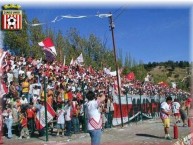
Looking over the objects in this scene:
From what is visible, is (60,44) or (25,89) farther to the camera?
(60,44)

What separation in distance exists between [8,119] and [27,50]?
19527 mm

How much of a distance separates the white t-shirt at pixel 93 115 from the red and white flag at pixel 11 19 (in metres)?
4.92

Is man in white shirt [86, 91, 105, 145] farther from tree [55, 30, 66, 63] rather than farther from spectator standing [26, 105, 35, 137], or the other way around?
tree [55, 30, 66, 63]

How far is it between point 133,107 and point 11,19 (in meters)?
11.7

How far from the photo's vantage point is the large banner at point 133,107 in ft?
75.1

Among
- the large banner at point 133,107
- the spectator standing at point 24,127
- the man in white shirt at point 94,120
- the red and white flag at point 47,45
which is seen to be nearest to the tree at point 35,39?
the large banner at point 133,107

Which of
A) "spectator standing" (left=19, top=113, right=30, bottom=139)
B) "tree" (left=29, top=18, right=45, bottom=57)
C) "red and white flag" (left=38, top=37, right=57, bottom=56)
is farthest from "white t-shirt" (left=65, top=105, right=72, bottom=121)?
"tree" (left=29, top=18, right=45, bottom=57)

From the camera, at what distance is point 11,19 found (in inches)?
622

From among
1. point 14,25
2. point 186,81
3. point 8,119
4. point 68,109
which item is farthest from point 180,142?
point 186,81

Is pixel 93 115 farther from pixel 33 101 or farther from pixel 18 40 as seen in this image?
pixel 18 40

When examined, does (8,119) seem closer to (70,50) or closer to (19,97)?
(19,97)

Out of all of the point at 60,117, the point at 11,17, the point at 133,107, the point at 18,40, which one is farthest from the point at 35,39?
the point at 11,17

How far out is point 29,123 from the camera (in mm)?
17078

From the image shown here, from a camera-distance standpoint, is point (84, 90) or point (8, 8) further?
point (84, 90)
